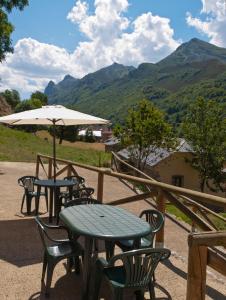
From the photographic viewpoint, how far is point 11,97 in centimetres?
8006

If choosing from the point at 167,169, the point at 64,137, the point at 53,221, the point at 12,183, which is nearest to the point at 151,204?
the point at 53,221

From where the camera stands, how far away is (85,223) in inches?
159

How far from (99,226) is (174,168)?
32958mm

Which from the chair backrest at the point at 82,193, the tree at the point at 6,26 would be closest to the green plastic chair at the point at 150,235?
the chair backrest at the point at 82,193

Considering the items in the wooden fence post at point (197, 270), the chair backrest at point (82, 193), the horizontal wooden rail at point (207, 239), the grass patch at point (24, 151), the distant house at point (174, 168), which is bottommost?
the distant house at point (174, 168)

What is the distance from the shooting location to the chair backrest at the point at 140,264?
3238mm

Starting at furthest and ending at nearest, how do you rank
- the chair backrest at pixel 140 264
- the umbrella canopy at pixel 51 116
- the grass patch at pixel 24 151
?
1. the grass patch at pixel 24 151
2. the umbrella canopy at pixel 51 116
3. the chair backrest at pixel 140 264

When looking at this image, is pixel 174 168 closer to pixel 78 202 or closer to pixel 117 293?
pixel 78 202

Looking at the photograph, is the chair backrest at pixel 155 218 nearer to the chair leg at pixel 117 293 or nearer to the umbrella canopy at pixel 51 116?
the chair leg at pixel 117 293

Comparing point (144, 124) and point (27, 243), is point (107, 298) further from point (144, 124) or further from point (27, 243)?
point (144, 124)

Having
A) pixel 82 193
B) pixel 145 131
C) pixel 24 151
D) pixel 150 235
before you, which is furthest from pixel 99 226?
pixel 145 131

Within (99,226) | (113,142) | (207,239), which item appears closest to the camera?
(207,239)

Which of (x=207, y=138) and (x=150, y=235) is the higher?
(x=207, y=138)

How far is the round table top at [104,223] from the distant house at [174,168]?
30023 millimetres
